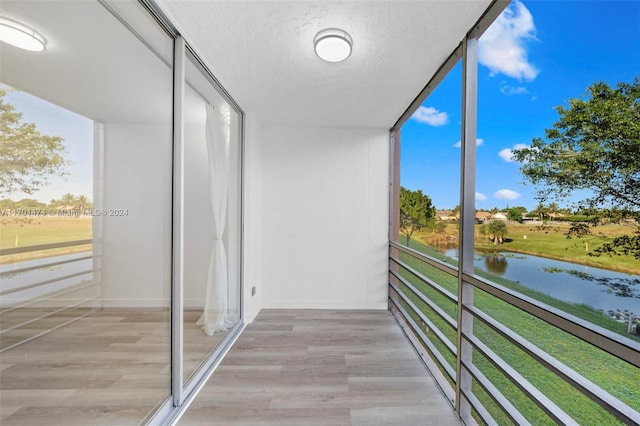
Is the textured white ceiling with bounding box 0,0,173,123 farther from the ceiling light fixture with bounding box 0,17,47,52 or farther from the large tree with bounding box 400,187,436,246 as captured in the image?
the large tree with bounding box 400,187,436,246

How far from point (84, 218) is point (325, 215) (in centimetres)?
260

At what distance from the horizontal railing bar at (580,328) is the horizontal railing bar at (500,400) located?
18.9 inches

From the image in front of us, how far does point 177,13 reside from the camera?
1464 mm

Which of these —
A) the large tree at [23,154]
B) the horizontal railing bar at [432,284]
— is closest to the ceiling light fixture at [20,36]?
the large tree at [23,154]

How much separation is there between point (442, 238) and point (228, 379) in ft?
7.50

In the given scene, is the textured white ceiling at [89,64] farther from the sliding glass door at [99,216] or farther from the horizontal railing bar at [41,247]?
the horizontal railing bar at [41,247]

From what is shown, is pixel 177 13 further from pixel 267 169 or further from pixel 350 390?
pixel 350 390

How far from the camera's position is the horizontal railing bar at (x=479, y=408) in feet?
4.44

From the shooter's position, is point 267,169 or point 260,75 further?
point 267,169

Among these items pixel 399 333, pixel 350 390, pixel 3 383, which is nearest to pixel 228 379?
pixel 350 390

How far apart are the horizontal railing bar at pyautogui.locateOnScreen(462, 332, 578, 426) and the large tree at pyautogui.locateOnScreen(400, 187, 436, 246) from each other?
1.84 meters

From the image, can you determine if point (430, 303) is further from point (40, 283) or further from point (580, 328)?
point (40, 283)

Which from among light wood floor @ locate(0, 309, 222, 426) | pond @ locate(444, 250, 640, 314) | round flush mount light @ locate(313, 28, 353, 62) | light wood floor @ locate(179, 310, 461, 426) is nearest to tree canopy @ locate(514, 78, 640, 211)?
pond @ locate(444, 250, 640, 314)

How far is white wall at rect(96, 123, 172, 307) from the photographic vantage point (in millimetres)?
1162
